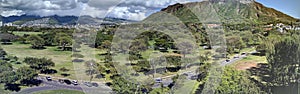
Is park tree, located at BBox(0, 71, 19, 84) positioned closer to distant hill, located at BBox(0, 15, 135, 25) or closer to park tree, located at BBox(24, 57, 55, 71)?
park tree, located at BBox(24, 57, 55, 71)

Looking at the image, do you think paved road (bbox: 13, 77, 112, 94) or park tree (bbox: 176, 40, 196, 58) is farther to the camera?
paved road (bbox: 13, 77, 112, 94)

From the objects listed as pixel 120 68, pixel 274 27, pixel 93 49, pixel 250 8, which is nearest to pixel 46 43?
pixel 93 49

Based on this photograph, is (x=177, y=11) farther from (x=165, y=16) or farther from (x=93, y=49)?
(x=93, y=49)

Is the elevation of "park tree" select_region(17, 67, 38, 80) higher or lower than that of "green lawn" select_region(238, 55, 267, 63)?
lower

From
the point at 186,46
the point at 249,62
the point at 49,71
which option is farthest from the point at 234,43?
the point at 49,71

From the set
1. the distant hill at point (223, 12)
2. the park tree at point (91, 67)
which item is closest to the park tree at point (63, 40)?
the park tree at point (91, 67)

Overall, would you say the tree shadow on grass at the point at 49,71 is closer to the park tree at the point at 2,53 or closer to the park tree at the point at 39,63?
the park tree at the point at 39,63

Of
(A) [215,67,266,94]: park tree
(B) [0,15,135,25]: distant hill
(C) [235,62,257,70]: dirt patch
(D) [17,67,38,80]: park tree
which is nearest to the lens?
(B) [0,15,135,25]: distant hill

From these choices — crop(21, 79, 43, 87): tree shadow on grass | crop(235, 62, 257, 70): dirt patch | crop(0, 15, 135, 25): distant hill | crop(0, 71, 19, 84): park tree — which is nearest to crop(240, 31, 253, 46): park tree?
crop(235, 62, 257, 70): dirt patch
